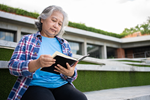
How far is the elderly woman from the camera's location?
1509 millimetres

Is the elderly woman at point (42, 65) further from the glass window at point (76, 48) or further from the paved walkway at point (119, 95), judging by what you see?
the glass window at point (76, 48)

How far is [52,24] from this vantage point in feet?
6.55

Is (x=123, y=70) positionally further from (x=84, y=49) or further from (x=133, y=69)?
(x=84, y=49)

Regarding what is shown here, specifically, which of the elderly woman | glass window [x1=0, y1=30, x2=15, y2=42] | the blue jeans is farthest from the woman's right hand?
glass window [x1=0, y1=30, x2=15, y2=42]

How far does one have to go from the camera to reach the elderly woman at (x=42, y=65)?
4.95ft

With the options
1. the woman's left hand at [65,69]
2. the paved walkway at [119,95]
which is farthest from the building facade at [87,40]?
the woman's left hand at [65,69]

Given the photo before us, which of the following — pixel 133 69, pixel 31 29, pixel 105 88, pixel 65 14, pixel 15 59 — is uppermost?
pixel 31 29

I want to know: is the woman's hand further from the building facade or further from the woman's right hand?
the building facade

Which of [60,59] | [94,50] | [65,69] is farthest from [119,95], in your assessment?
[94,50]

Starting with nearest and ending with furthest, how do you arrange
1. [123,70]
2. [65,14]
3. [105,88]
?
[65,14], [105,88], [123,70]

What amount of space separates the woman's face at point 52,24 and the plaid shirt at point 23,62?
5.8 inches

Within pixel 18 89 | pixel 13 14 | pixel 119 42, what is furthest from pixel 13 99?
pixel 119 42

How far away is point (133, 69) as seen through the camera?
5379 millimetres

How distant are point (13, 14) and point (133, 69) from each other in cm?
1274
